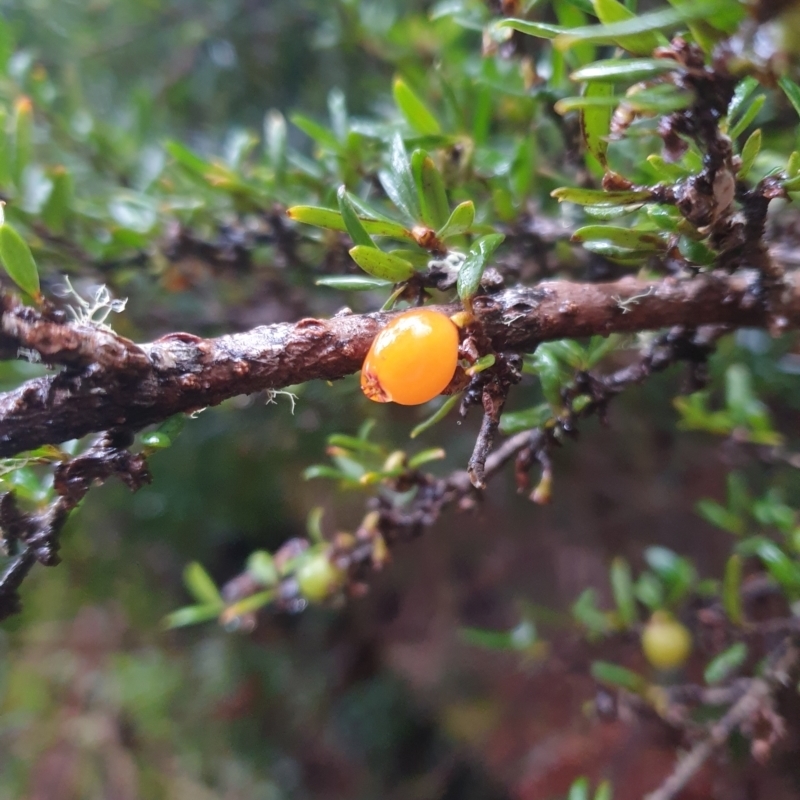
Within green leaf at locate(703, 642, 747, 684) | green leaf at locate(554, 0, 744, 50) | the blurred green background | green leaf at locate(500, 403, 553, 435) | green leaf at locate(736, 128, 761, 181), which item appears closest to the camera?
green leaf at locate(554, 0, 744, 50)

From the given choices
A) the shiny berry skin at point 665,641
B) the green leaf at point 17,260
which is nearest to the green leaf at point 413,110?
the green leaf at point 17,260

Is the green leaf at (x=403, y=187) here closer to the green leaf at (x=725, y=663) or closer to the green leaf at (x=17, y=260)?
the green leaf at (x=17, y=260)

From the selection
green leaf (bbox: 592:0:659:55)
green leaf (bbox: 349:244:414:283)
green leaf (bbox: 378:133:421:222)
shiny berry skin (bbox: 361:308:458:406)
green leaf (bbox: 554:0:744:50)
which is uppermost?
green leaf (bbox: 554:0:744:50)

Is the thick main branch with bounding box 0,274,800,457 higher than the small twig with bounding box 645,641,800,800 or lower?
higher

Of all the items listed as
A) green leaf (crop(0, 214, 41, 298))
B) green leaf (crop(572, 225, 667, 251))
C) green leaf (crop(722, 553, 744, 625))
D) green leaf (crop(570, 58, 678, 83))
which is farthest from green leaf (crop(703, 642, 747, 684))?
green leaf (crop(0, 214, 41, 298))

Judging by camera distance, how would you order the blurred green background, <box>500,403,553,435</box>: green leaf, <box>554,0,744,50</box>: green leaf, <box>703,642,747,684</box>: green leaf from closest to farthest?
<box>554,0,744,50</box>: green leaf, <box>500,403,553,435</box>: green leaf, <box>703,642,747,684</box>: green leaf, the blurred green background

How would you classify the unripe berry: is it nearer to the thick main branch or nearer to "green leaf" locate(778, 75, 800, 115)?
the thick main branch

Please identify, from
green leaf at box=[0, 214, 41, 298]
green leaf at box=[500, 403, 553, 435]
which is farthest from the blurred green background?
green leaf at box=[0, 214, 41, 298]

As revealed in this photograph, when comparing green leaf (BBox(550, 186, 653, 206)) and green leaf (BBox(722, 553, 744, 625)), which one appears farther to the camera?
green leaf (BBox(722, 553, 744, 625))
